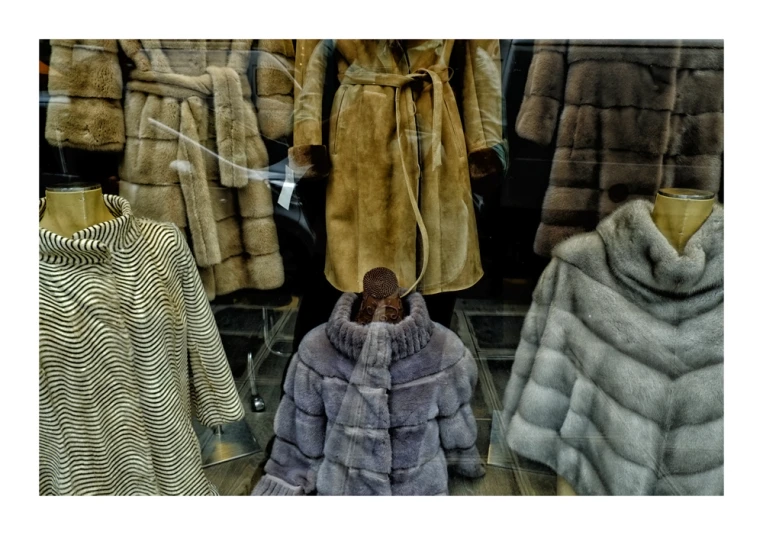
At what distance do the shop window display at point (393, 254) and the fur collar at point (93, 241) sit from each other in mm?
37

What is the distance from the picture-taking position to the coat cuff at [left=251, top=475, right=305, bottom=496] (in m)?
1.85

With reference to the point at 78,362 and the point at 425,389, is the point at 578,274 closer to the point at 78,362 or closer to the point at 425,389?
the point at 425,389

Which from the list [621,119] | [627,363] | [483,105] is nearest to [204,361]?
[483,105]

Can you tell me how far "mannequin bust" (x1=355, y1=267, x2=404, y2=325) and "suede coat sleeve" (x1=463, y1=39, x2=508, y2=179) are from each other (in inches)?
18.1

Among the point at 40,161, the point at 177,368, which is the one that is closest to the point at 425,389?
the point at 177,368

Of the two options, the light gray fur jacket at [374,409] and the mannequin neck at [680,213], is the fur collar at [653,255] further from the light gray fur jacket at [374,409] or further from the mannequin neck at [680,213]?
the light gray fur jacket at [374,409]

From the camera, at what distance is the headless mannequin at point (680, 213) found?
5.52 ft

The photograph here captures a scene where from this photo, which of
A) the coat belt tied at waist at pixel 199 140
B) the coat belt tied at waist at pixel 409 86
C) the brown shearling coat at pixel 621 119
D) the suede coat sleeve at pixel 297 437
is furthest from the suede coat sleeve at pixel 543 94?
the suede coat sleeve at pixel 297 437

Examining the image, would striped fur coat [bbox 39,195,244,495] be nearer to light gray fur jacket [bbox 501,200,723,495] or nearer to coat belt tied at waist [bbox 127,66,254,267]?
coat belt tied at waist [bbox 127,66,254,267]

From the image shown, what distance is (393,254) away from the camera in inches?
71.3

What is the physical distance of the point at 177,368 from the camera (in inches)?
68.0

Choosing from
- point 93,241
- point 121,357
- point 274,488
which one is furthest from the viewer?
point 274,488

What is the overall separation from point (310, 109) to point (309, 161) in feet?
0.52

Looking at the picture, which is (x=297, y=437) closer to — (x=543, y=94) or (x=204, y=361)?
(x=204, y=361)
